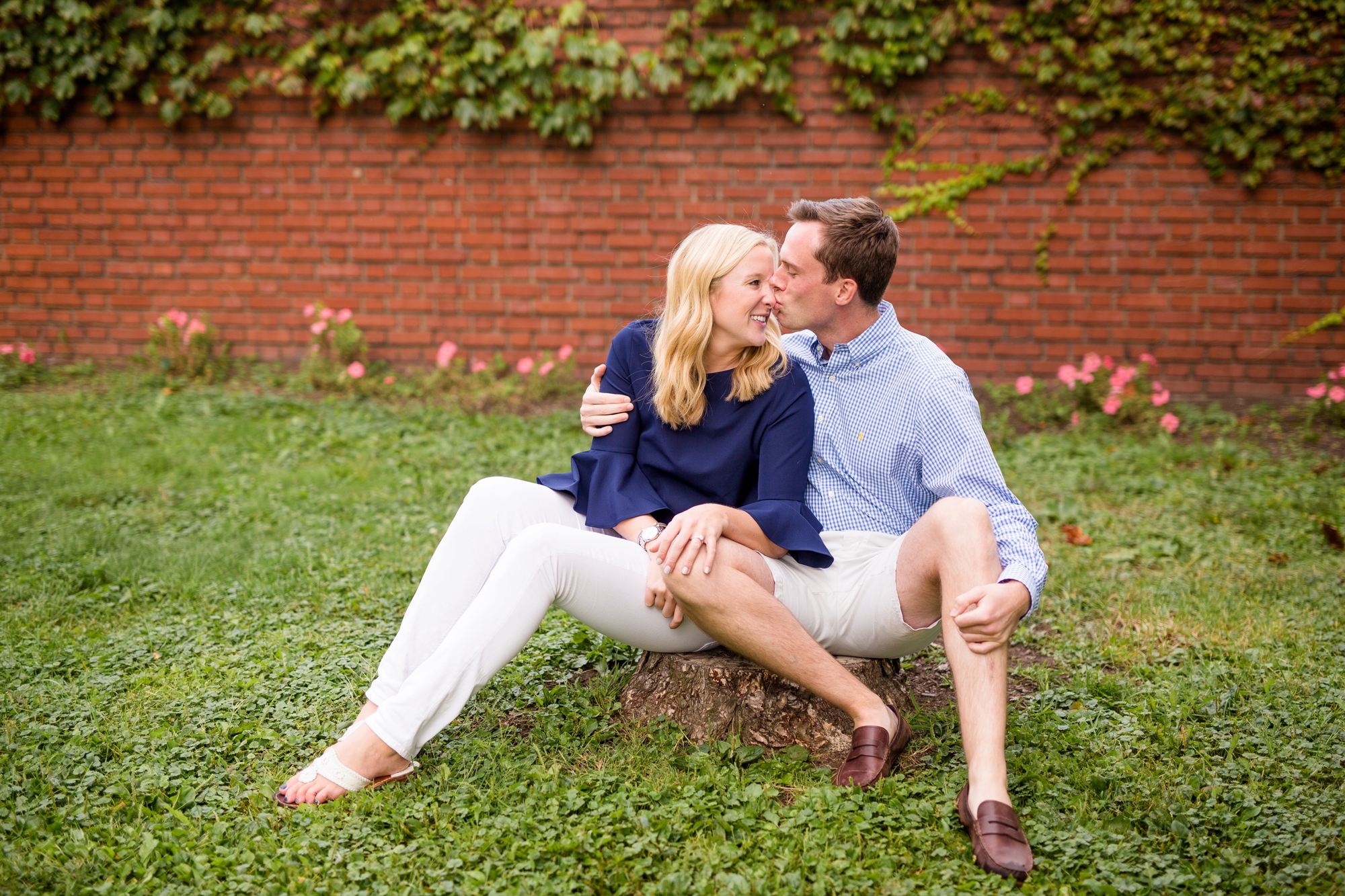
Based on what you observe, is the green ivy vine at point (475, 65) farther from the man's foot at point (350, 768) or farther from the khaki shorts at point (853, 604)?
the man's foot at point (350, 768)

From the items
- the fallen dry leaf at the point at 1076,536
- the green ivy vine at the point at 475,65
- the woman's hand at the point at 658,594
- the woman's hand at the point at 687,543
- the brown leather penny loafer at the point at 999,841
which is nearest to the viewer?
the brown leather penny loafer at the point at 999,841

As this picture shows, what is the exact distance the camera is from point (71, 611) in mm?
3543

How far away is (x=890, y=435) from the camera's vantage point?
105 inches

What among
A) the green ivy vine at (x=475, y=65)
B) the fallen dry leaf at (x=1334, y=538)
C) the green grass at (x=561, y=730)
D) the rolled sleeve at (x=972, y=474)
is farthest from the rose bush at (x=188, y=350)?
the fallen dry leaf at (x=1334, y=538)

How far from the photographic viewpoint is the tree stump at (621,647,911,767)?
8.47 ft

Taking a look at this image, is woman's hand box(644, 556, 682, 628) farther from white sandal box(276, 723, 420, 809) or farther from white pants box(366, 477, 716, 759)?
white sandal box(276, 723, 420, 809)

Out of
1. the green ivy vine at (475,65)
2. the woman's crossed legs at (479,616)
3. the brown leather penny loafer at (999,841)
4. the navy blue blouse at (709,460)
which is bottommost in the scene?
the brown leather penny loafer at (999,841)

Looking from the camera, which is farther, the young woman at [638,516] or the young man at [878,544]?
the young woman at [638,516]

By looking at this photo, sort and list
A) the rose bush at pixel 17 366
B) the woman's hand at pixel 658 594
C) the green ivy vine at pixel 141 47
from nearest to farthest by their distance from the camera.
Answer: the woman's hand at pixel 658 594
the green ivy vine at pixel 141 47
the rose bush at pixel 17 366

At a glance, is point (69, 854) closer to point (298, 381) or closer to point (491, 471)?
point (491, 471)

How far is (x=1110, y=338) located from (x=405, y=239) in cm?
452

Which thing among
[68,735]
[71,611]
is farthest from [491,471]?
[68,735]

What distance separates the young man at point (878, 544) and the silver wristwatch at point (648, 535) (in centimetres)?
17

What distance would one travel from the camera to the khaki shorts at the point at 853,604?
249 cm
